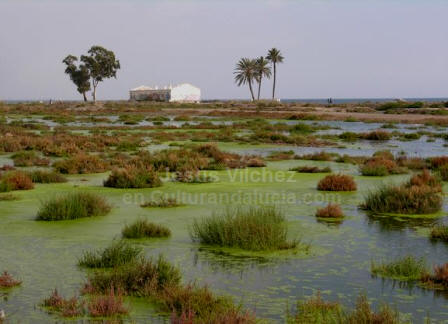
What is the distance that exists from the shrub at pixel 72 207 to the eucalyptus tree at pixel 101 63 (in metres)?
101

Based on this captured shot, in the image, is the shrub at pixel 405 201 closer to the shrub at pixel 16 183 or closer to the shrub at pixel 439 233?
the shrub at pixel 439 233

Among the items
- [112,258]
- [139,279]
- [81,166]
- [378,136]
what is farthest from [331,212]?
[378,136]

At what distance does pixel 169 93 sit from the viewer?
429ft

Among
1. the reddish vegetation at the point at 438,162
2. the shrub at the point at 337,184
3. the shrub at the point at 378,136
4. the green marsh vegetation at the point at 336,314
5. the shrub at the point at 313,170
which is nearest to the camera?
the green marsh vegetation at the point at 336,314

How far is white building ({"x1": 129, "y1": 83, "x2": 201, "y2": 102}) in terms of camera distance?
130875mm

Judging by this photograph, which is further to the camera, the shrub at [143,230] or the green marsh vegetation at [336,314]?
the shrub at [143,230]

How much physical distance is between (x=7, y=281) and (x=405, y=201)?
9273 millimetres

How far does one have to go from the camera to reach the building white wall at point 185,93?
130875 mm

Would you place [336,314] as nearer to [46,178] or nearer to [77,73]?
[46,178]

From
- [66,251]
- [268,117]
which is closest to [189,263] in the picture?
[66,251]

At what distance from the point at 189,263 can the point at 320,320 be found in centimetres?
318

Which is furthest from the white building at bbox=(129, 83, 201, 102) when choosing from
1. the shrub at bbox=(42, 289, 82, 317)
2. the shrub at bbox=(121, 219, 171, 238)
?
the shrub at bbox=(42, 289, 82, 317)

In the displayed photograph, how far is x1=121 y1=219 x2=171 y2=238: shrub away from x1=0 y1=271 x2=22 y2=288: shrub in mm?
3078

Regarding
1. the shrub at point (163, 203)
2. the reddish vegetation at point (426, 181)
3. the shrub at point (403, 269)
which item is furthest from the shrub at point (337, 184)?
the shrub at point (403, 269)
